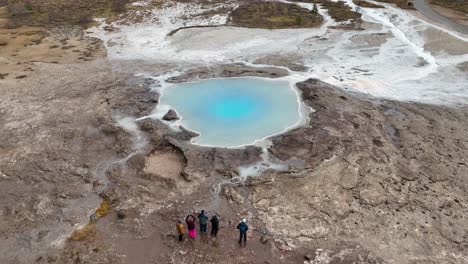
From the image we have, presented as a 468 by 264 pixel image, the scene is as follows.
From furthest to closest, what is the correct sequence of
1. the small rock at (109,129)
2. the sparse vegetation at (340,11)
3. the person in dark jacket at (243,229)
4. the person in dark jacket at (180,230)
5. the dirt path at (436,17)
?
the sparse vegetation at (340,11) < the dirt path at (436,17) < the small rock at (109,129) < the person in dark jacket at (180,230) < the person in dark jacket at (243,229)

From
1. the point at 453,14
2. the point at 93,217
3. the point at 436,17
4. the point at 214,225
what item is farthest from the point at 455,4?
the point at 93,217

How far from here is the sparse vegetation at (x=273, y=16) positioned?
119 ft

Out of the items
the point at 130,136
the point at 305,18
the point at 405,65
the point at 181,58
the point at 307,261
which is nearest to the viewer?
the point at 307,261

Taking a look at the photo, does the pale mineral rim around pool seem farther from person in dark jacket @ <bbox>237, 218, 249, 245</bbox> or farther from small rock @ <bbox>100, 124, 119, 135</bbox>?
person in dark jacket @ <bbox>237, 218, 249, 245</bbox>

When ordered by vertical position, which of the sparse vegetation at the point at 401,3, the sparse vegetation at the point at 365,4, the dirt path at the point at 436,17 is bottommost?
the sparse vegetation at the point at 365,4

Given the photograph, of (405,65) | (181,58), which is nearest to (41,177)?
(181,58)

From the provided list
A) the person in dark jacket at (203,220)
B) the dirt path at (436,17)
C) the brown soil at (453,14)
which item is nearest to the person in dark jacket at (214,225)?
the person in dark jacket at (203,220)

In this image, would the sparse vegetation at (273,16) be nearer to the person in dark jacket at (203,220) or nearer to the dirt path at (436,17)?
the dirt path at (436,17)

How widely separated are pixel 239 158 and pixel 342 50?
16.4 metres

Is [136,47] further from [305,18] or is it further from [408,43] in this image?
[408,43]

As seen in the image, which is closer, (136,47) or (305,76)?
(305,76)

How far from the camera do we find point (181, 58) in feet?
94.5

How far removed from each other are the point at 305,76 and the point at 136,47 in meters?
13.3

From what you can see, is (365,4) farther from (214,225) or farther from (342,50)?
(214,225)
